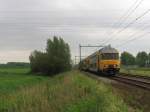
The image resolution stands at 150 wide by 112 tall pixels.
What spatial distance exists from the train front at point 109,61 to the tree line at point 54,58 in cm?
5712

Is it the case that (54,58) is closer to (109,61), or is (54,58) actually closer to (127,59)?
(109,61)

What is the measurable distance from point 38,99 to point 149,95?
5.16 m

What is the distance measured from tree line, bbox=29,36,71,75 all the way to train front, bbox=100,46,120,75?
187 ft

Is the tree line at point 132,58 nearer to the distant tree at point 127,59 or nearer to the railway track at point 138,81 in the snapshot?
the distant tree at point 127,59

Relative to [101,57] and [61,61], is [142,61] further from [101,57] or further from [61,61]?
[101,57]

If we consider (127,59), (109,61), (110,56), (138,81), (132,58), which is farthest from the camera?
(132,58)

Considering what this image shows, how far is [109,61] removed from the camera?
46094 millimetres

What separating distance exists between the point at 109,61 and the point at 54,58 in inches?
2330

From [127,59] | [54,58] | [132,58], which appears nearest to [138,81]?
[54,58]

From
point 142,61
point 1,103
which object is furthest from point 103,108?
point 142,61

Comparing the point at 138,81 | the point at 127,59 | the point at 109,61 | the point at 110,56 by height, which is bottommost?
the point at 138,81

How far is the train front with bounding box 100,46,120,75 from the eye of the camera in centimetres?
4591

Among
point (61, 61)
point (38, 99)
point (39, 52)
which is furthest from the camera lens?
point (39, 52)

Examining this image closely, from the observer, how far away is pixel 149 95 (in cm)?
1912
